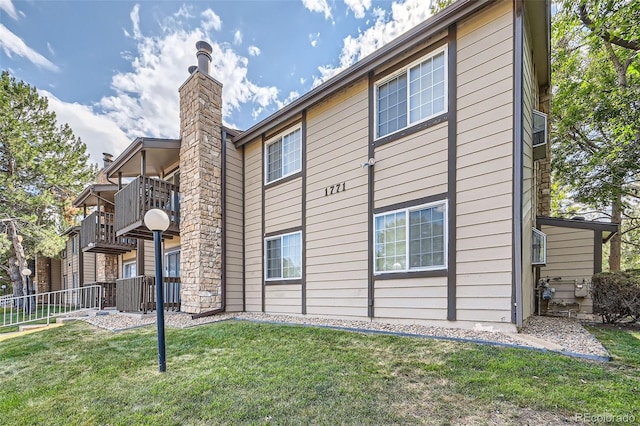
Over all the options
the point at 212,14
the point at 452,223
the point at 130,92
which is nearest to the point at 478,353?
the point at 452,223

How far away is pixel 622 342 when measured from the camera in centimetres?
432

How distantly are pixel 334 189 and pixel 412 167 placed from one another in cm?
199

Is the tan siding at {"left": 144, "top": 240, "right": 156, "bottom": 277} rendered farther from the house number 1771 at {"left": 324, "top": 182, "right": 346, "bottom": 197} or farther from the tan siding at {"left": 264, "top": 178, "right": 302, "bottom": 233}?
the house number 1771 at {"left": 324, "top": 182, "right": 346, "bottom": 197}

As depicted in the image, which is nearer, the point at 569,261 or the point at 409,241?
the point at 409,241

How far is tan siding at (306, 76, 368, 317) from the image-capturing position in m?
6.67

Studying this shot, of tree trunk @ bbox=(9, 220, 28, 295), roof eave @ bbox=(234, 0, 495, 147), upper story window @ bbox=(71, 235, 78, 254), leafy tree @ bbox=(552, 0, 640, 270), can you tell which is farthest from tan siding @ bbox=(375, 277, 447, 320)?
upper story window @ bbox=(71, 235, 78, 254)

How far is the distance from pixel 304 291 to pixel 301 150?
3.67 metres

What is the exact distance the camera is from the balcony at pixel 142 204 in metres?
8.74

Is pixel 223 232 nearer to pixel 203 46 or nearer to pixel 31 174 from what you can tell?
pixel 203 46

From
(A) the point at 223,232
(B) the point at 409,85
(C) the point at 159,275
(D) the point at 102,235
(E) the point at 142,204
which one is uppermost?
(B) the point at 409,85

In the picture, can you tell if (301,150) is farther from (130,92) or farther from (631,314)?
(130,92)

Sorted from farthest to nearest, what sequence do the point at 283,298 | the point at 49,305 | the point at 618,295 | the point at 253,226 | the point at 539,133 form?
the point at 49,305 → the point at 253,226 → the point at 283,298 → the point at 539,133 → the point at 618,295

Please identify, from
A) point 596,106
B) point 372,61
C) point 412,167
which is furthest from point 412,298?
point 596,106

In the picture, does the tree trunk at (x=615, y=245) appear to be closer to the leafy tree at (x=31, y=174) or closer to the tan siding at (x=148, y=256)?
the tan siding at (x=148, y=256)
